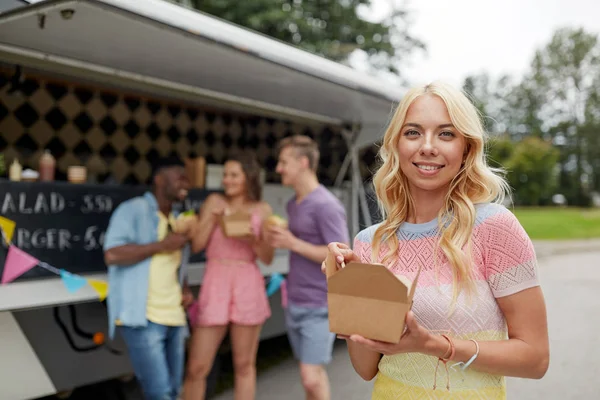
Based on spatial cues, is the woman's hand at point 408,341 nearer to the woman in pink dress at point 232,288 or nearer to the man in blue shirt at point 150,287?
the man in blue shirt at point 150,287

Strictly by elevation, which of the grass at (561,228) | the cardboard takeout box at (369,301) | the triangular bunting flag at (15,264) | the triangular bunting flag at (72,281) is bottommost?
the grass at (561,228)

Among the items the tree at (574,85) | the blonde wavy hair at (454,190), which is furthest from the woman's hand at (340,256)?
the tree at (574,85)

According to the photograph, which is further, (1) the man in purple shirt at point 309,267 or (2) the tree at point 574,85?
(2) the tree at point 574,85

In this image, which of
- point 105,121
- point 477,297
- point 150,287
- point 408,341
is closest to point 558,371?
point 150,287

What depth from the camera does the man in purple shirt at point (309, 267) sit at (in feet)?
11.3

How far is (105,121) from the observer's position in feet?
17.7

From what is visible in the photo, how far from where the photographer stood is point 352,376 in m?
5.21

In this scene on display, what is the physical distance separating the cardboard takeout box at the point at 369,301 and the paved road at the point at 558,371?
3.49 metres

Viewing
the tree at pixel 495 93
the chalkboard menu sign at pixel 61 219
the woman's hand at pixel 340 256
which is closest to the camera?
the woman's hand at pixel 340 256

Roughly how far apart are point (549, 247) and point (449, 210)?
17.3m

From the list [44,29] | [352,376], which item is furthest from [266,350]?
[44,29]

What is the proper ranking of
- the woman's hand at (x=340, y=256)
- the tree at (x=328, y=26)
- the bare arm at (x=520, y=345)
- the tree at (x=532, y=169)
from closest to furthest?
the bare arm at (x=520, y=345), the woman's hand at (x=340, y=256), the tree at (x=328, y=26), the tree at (x=532, y=169)

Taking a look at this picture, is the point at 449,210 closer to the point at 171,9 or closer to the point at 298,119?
the point at 171,9

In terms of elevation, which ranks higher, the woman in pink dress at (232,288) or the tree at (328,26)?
the tree at (328,26)
